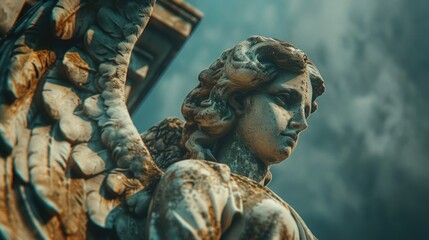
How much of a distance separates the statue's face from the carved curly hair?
7 cm

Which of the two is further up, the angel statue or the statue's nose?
the statue's nose

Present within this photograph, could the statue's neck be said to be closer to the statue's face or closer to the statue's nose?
the statue's face

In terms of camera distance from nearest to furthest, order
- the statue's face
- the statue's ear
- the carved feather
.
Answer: the carved feather
the statue's face
the statue's ear

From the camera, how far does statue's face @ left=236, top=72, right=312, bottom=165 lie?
4949 millimetres

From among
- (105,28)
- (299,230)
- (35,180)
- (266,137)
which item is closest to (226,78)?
(266,137)

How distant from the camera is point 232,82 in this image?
5.09 m

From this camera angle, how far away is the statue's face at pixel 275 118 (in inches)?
195

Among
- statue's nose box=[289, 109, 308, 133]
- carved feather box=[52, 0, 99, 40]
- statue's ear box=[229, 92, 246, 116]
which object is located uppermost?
statue's nose box=[289, 109, 308, 133]

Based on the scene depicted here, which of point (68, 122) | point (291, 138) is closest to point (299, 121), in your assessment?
point (291, 138)

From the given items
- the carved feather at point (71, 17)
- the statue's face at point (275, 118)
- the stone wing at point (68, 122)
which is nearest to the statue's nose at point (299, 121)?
the statue's face at point (275, 118)

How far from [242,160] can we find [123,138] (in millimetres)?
883

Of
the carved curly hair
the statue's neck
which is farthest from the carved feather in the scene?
the statue's neck

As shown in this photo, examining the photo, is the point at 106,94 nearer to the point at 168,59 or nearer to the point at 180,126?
the point at 180,126

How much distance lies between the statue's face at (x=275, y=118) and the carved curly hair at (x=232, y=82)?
66mm
